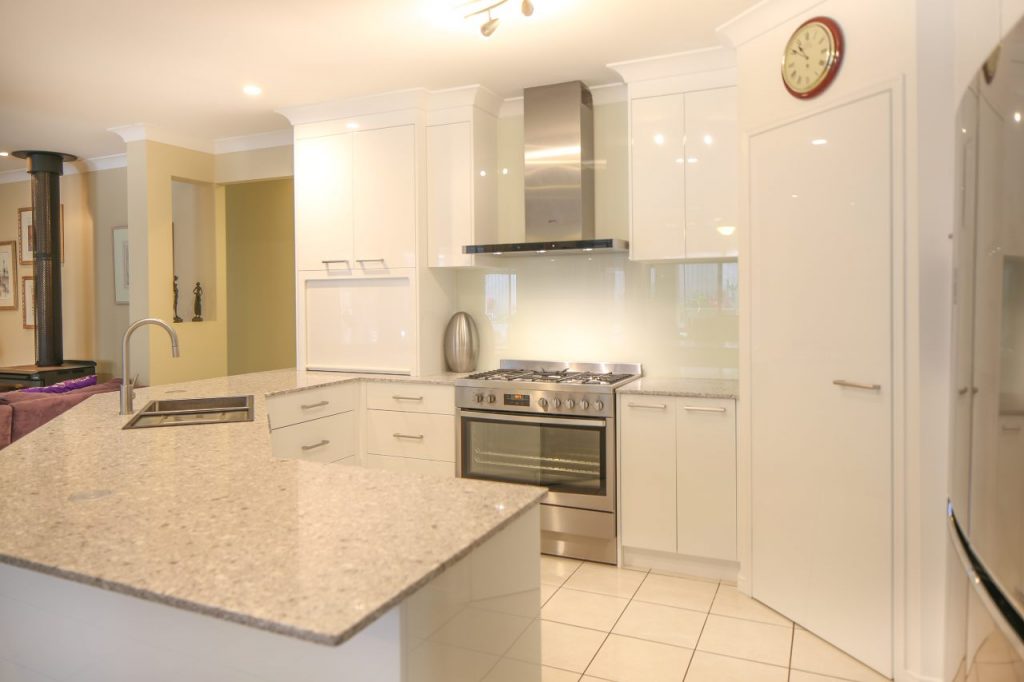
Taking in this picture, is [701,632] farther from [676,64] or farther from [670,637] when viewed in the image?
[676,64]

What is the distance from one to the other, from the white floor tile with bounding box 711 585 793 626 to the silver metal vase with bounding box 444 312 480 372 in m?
1.88

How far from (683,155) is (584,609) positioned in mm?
2164

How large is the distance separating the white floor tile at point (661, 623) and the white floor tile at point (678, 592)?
52 millimetres

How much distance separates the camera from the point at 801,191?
101 inches

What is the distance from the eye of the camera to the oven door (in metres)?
3.30

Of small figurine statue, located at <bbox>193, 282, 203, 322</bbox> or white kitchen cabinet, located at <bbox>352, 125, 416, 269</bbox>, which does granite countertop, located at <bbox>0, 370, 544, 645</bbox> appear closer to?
white kitchen cabinet, located at <bbox>352, 125, 416, 269</bbox>

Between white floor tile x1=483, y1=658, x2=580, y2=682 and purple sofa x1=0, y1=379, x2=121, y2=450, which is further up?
purple sofa x1=0, y1=379, x2=121, y2=450

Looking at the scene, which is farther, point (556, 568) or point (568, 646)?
point (556, 568)

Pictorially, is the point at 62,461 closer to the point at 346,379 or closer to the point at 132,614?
the point at 132,614

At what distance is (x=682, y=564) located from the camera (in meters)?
Result: 3.23

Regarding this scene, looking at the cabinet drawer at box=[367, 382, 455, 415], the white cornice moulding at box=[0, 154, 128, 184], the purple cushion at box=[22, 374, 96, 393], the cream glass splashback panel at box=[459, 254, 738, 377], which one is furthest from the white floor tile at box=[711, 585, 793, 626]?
the white cornice moulding at box=[0, 154, 128, 184]

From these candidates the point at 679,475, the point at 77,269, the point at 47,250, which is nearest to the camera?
the point at 679,475

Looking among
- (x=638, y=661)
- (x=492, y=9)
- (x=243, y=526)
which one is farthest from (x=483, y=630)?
(x=492, y=9)

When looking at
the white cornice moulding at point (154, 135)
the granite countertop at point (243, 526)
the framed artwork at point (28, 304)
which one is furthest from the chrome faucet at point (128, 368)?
the framed artwork at point (28, 304)
